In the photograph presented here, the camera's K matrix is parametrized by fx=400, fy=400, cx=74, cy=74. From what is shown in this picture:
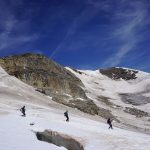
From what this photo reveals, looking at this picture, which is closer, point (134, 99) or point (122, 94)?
point (134, 99)

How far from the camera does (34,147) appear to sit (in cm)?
2591

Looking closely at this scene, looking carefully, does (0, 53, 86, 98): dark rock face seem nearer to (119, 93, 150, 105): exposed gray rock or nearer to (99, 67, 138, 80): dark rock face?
(119, 93, 150, 105): exposed gray rock

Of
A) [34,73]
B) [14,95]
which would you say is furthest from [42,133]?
[34,73]

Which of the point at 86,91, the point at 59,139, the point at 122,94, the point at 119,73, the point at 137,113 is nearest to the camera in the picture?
the point at 59,139

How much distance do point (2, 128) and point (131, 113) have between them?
72.3 metres

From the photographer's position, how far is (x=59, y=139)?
98.4 ft

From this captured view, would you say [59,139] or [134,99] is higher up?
[134,99]

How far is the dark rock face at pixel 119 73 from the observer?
581 ft

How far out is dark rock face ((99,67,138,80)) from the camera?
581 ft

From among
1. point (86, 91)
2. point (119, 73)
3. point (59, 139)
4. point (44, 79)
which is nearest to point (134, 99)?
point (86, 91)

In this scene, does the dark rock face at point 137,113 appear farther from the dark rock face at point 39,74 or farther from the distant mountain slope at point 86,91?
the dark rock face at point 39,74

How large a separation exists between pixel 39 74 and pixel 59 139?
67173 millimetres

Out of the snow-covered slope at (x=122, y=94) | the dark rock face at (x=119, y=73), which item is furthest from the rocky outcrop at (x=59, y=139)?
the dark rock face at (x=119, y=73)

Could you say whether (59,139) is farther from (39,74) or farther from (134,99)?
(134,99)
